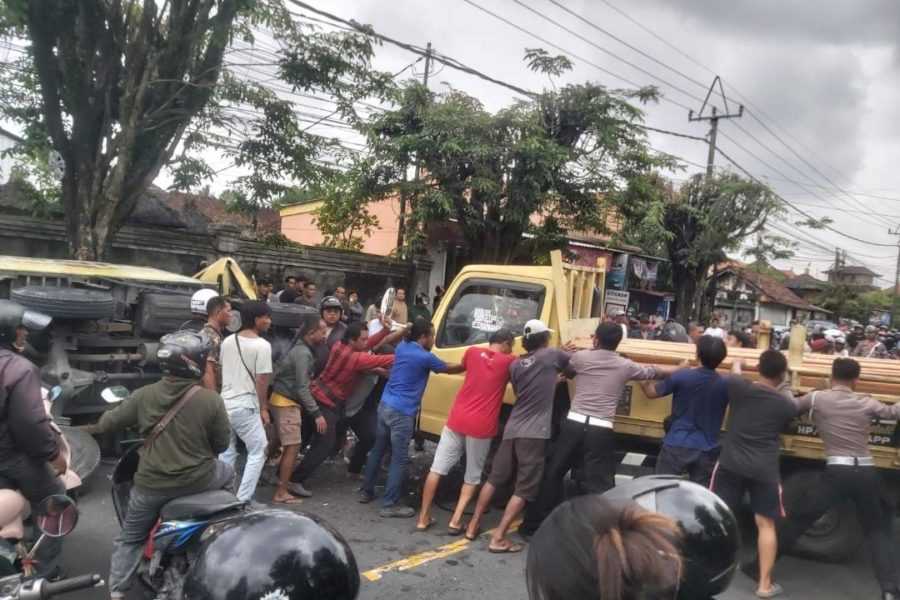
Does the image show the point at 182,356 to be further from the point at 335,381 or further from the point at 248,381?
the point at 335,381

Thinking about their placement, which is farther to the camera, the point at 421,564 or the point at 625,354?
the point at 625,354

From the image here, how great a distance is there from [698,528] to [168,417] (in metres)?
2.57

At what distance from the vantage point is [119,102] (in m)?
9.50

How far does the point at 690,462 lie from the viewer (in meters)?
4.69

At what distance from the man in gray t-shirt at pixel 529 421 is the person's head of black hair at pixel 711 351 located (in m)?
0.95

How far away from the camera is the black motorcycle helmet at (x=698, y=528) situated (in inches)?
64.3

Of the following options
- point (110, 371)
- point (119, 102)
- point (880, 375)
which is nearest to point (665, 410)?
point (880, 375)

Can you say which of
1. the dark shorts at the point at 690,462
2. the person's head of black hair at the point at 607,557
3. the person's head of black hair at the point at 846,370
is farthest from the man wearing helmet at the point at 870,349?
the person's head of black hair at the point at 607,557

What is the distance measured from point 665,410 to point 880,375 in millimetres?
1468

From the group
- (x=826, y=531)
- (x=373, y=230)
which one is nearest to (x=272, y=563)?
(x=826, y=531)

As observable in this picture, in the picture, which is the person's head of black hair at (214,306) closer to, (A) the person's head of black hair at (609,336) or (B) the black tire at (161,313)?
(B) the black tire at (161,313)

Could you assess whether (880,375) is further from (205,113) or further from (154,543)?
(205,113)

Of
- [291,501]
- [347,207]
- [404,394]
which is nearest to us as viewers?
[404,394]

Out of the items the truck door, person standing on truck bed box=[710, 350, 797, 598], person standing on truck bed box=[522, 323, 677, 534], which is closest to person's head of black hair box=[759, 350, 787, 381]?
person standing on truck bed box=[710, 350, 797, 598]
